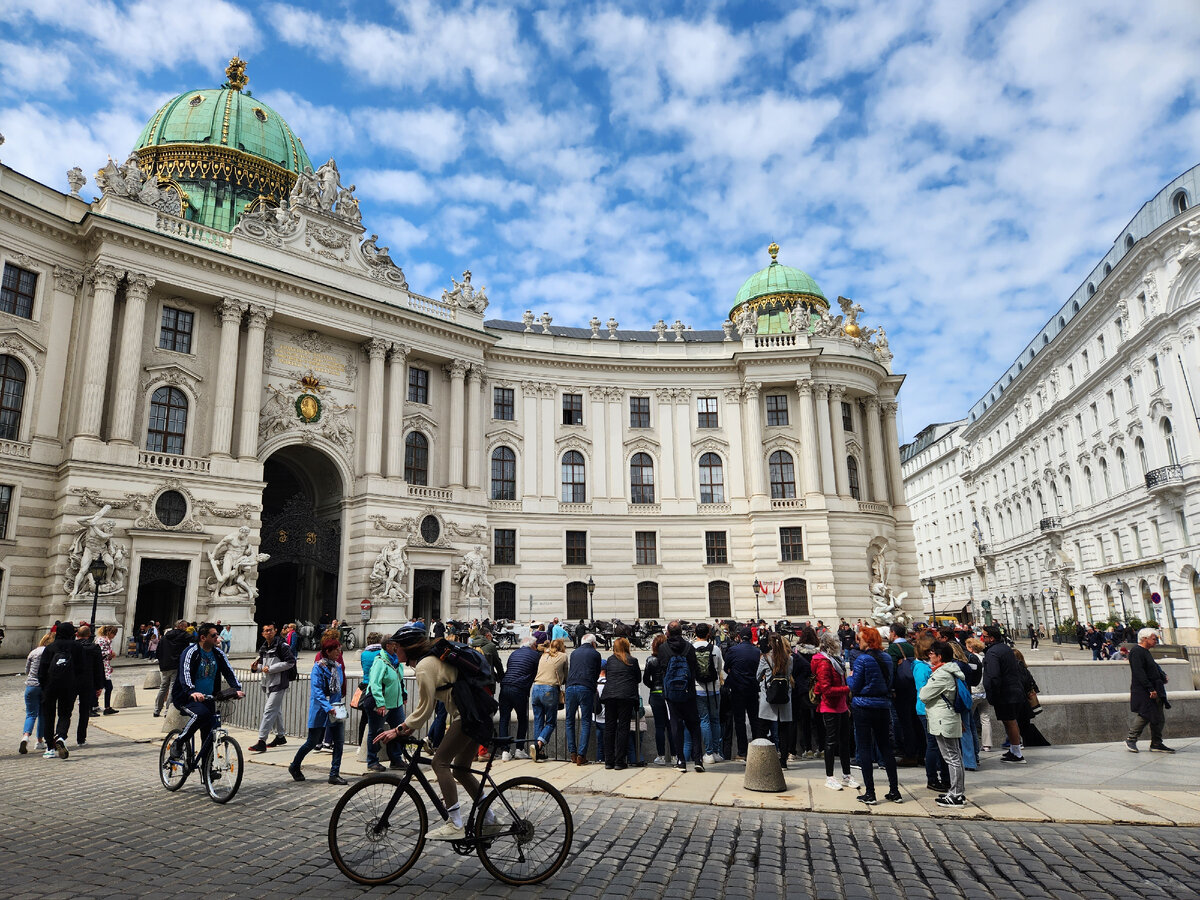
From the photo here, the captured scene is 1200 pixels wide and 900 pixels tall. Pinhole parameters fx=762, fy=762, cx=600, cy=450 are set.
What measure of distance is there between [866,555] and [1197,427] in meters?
16.9

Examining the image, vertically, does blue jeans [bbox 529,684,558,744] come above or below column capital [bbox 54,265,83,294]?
below

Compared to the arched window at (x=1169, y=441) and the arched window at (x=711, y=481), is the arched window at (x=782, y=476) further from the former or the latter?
the arched window at (x=1169, y=441)

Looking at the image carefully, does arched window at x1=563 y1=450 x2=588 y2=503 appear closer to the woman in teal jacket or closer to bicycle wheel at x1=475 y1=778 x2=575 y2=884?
the woman in teal jacket

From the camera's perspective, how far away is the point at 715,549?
44906 mm

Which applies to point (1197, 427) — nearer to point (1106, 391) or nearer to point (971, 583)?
point (1106, 391)

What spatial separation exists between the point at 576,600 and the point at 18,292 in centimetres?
2907

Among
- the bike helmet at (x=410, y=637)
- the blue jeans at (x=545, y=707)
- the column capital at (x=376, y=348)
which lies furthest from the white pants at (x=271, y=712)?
the column capital at (x=376, y=348)

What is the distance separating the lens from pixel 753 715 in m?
11.9

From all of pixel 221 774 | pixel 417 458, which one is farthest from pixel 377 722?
pixel 417 458

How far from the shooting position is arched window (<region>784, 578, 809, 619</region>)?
4303 cm

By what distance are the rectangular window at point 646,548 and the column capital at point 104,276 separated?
28275mm

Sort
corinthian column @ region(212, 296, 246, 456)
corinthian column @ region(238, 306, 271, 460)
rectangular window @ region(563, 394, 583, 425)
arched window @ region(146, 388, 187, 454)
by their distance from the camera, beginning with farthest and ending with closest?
rectangular window @ region(563, 394, 583, 425), corinthian column @ region(238, 306, 271, 460), corinthian column @ region(212, 296, 246, 456), arched window @ region(146, 388, 187, 454)

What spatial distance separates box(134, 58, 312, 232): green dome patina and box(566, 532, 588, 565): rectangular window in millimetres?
25041

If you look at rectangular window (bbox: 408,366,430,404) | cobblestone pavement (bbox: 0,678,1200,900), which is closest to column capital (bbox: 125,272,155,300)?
rectangular window (bbox: 408,366,430,404)
